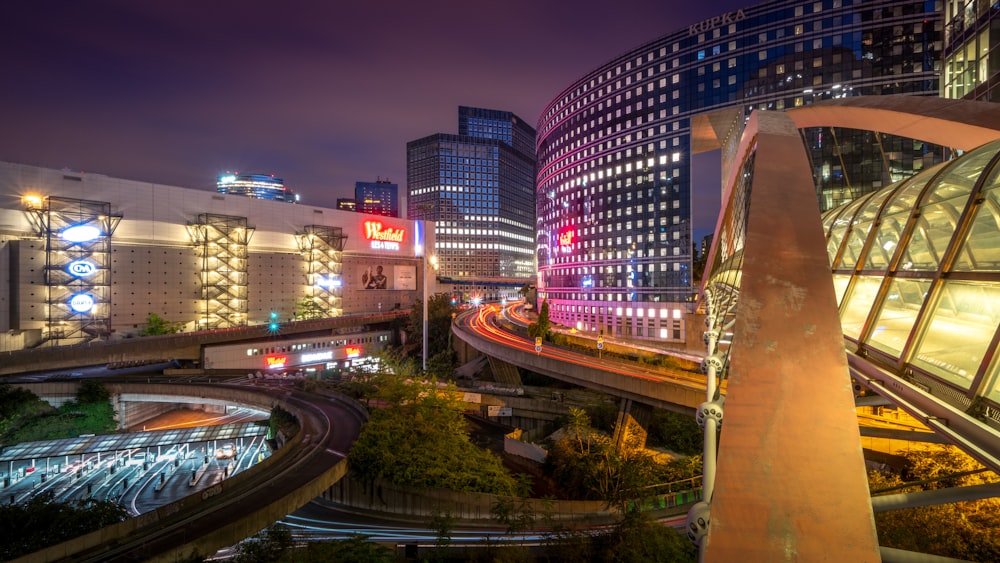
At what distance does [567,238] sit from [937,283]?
259ft

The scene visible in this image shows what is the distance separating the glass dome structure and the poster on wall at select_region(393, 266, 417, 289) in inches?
2832

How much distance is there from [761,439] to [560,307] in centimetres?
7861

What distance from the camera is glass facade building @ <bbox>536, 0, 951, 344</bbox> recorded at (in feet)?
179

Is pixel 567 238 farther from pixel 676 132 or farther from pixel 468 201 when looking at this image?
pixel 468 201

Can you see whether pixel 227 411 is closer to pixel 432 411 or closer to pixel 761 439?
pixel 432 411

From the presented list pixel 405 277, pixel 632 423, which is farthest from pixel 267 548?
pixel 405 277

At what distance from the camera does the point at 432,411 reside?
78.2 ft

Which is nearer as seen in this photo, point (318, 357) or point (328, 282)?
point (318, 357)

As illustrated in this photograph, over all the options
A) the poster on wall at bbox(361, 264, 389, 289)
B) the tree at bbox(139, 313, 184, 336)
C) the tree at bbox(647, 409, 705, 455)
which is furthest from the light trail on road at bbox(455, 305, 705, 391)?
the tree at bbox(139, 313, 184, 336)

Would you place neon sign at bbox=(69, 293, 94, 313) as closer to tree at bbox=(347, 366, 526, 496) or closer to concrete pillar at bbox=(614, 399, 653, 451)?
tree at bbox=(347, 366, 526, 496)

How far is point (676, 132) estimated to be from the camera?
67812 millimetres

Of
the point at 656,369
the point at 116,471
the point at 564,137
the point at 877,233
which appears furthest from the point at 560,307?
the point at 877,233

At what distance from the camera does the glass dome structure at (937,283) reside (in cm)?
532

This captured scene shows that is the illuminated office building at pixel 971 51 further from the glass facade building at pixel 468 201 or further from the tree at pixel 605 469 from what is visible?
the glass facade building at pixel 468 201
